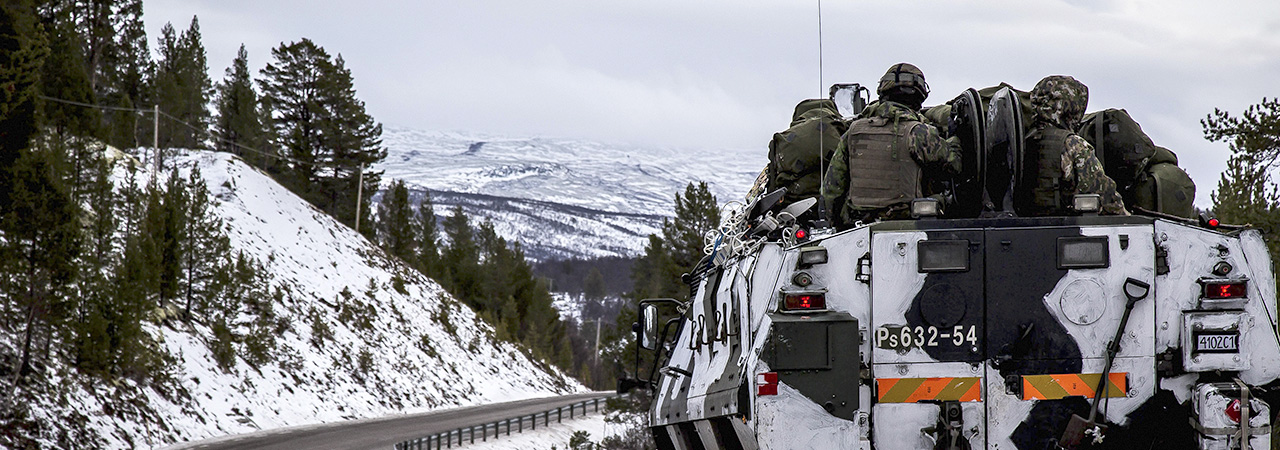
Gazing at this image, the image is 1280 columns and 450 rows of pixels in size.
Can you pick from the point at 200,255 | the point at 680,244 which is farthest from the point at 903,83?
the point at 200,255

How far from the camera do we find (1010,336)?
20.4ft

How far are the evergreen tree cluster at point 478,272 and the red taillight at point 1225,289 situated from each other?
54022mm

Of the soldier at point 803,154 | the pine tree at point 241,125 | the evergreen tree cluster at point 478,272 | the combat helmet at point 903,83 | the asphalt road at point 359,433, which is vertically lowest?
the asphalt road at point 359,433

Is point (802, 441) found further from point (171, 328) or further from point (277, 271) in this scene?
point (277, 271)

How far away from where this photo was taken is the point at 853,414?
6.08m

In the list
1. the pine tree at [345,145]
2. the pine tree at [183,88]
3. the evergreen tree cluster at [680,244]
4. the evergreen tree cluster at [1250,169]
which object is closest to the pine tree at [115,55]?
the pine tree at [183,88]

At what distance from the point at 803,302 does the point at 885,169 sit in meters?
1.23

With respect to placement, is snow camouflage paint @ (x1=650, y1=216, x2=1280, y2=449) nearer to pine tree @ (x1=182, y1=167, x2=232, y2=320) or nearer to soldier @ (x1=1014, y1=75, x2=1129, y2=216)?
soldier @ (x1=1014, y1=75, x2=1129, y2=216)

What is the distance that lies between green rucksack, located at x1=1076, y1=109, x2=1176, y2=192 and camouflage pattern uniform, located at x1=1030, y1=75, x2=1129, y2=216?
62 cm

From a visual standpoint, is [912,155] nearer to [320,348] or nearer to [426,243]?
[320,348]

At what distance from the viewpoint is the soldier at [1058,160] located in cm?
696

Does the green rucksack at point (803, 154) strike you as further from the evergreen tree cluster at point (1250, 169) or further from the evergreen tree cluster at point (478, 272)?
the evergreen tree cluster at point (478, 272)

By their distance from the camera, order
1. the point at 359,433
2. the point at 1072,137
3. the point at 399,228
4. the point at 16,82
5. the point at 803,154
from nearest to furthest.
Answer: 1. the point at 1072,137
2. the point at 803,154
3. the point at 16,82
4. the point at 359,433
5. the point at 399,228

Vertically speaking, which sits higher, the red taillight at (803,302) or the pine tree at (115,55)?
the pine tree at (115,55)
